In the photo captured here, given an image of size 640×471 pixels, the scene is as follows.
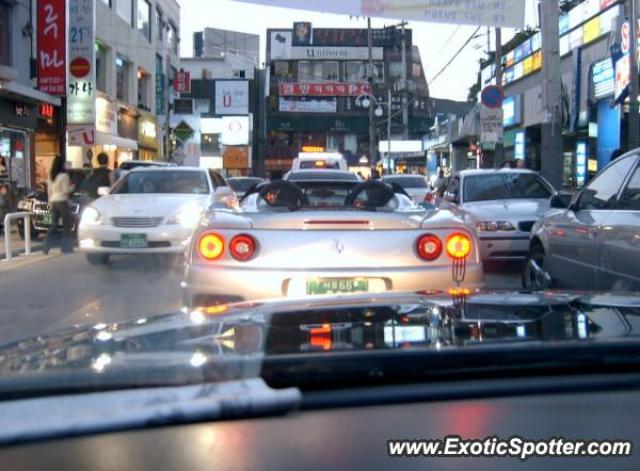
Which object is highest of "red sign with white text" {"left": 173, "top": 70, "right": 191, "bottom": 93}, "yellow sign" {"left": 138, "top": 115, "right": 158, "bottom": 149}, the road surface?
"red sign with white text" {"left": 173, "top": 70, "right": 191, "bottom": 93}

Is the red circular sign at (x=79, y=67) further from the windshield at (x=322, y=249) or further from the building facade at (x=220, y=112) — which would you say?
the building facade at (x=220, y=112)

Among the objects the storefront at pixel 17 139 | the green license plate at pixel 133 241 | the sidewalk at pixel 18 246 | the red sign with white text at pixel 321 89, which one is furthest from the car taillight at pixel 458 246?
the red sign with white text at pixel 321 89

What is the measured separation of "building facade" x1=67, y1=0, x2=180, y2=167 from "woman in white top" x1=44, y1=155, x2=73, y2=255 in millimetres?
10917

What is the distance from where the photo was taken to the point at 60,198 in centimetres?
1361

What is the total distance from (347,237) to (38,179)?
21.2 m

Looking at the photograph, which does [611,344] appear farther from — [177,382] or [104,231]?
[104,231]

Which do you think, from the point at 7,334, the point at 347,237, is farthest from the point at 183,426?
the point at 7,334

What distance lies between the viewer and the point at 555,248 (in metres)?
7.43

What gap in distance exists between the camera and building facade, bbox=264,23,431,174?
64312 mm

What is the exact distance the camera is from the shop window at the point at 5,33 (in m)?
20.6

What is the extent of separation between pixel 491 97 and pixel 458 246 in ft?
42.1

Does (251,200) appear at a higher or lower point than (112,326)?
higher

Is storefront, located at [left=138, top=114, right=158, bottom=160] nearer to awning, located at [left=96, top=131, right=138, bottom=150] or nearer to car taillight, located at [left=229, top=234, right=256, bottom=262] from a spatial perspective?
awning, located at [left=96, top=131, right=138, bottom=150]

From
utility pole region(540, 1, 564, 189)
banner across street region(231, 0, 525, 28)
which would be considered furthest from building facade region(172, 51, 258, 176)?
banner across street region(231, 0, 525, 28)
